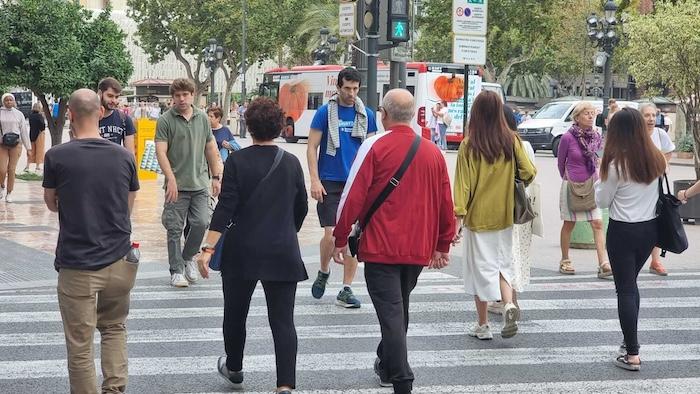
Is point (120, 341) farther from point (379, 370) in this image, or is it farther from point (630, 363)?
point (630, 363)

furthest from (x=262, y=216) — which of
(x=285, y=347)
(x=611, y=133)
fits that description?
(x=611, y=133)

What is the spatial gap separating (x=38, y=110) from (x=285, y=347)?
19.1 meters

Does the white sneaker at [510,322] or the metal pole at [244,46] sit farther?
the metal pole at [244,46]

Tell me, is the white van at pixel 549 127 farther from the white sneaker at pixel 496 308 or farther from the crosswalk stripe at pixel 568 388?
the crosswalk stripe at pixel 568 388

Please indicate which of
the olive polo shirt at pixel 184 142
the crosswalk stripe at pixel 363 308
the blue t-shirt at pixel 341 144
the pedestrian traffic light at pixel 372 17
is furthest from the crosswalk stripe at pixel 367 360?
the pedestrian traffic light at pixel 372 17

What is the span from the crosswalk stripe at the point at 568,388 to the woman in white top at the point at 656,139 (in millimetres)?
2154

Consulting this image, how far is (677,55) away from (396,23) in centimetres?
609

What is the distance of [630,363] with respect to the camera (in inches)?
273

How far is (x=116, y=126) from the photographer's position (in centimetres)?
1031

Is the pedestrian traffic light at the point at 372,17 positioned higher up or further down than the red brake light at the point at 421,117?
higher up

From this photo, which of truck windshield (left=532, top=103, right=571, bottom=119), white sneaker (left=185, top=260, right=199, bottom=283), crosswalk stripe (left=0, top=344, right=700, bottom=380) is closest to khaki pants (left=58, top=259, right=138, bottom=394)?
crosswalk stripe (left=0, top=344, right=700, bottom=380)

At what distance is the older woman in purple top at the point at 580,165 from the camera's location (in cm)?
1060

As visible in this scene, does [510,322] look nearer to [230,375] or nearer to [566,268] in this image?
[230,375]

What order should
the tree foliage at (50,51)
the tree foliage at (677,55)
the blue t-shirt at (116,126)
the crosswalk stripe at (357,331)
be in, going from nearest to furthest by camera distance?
the crosswalk stripe at (357,331), the blue t-shirt at (116,126), the tree foliage at (677,55), the tree foliage at (50,51)
